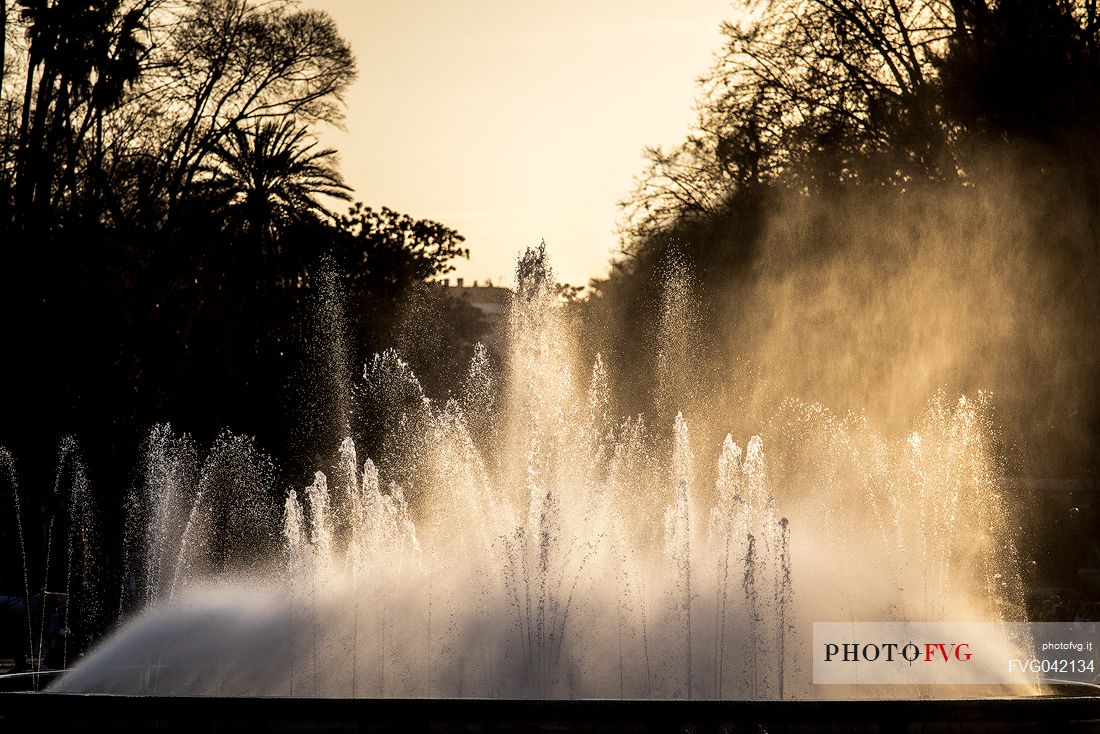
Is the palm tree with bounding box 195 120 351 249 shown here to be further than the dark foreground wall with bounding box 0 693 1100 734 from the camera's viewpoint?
Yes

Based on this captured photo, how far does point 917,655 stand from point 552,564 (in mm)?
3949

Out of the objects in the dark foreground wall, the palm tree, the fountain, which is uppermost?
the palm tree

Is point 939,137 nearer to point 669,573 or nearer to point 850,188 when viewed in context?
point 850,188

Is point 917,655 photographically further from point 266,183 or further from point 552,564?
point 266,183

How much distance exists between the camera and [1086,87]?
86.9 feet

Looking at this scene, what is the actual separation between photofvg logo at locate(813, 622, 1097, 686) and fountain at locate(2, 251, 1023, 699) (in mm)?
284

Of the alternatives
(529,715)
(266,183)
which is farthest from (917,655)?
(266,183)

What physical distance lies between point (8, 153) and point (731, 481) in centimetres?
1571

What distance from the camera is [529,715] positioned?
9938mm

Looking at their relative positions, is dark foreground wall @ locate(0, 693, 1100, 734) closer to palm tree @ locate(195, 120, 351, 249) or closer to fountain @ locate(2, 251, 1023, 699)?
fountain @ locate(2, 251, 1023, 699)

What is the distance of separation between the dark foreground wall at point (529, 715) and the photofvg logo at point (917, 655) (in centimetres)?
299

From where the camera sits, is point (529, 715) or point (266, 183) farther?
point (266, 183)

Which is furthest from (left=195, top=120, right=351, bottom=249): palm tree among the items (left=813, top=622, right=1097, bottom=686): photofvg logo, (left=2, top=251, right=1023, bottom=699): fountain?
(left=813, top=622, right=1097, bottom=686): photofvg logo

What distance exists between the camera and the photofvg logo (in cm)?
1373
